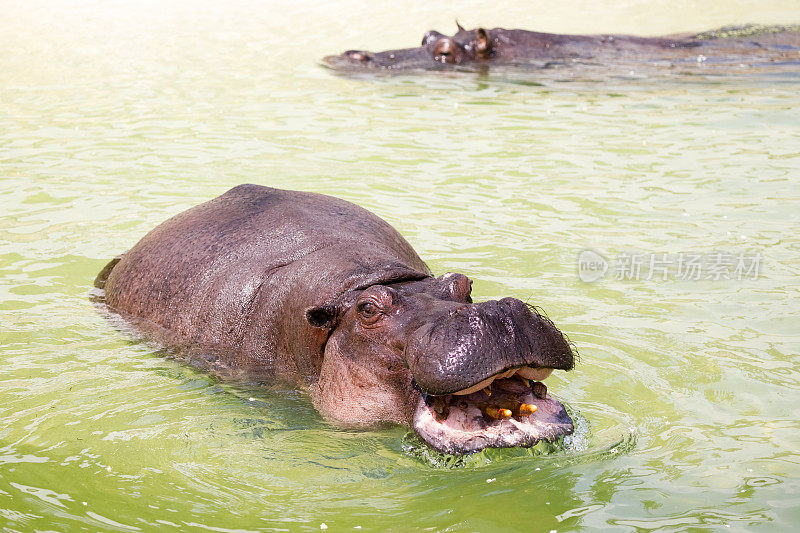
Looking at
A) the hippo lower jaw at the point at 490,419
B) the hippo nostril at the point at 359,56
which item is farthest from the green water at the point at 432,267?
the hippo nostril at the point at 359,56

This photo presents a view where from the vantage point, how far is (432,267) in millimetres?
7504

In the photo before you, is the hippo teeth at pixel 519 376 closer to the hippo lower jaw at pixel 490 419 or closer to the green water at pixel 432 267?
the hippo lower jaw at pixel 490 419

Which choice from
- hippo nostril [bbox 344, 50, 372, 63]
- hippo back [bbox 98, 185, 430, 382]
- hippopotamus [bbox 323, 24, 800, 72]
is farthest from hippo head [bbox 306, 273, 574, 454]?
hippo nostril [bbox 344, 50, 372, 63]

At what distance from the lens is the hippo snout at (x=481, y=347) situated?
4.20 m

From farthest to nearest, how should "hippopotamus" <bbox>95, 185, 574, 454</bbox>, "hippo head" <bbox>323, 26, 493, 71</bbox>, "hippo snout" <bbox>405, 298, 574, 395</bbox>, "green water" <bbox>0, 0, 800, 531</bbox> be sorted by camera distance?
"hippo head" <bbox>323, 26, 493, 71</bbox> < "green water" <bbox>0, 0, 800, 531</bbox> < "hippopotamus" <bbox>95, 185, 574, 454</bbox> < "hippo snout" <bbox>405, 298, 574, 395</bbox>

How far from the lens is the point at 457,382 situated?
4.20 meters

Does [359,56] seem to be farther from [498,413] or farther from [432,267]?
[498,413]

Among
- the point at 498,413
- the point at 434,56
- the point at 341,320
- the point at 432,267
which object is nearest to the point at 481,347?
the point at 498,413

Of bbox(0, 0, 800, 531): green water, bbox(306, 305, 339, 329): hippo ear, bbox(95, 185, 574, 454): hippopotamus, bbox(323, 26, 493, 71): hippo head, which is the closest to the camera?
bbox(95, 185, 574, 454): hippopotamus

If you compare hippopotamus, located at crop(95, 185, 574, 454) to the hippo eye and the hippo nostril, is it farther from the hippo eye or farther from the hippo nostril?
the hippo nostril

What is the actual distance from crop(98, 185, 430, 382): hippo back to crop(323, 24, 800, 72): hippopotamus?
31.1 ft

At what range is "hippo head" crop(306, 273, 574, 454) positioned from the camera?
4254mm

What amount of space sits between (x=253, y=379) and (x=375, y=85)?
9714 millimetres

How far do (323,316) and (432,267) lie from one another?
2496 mm
